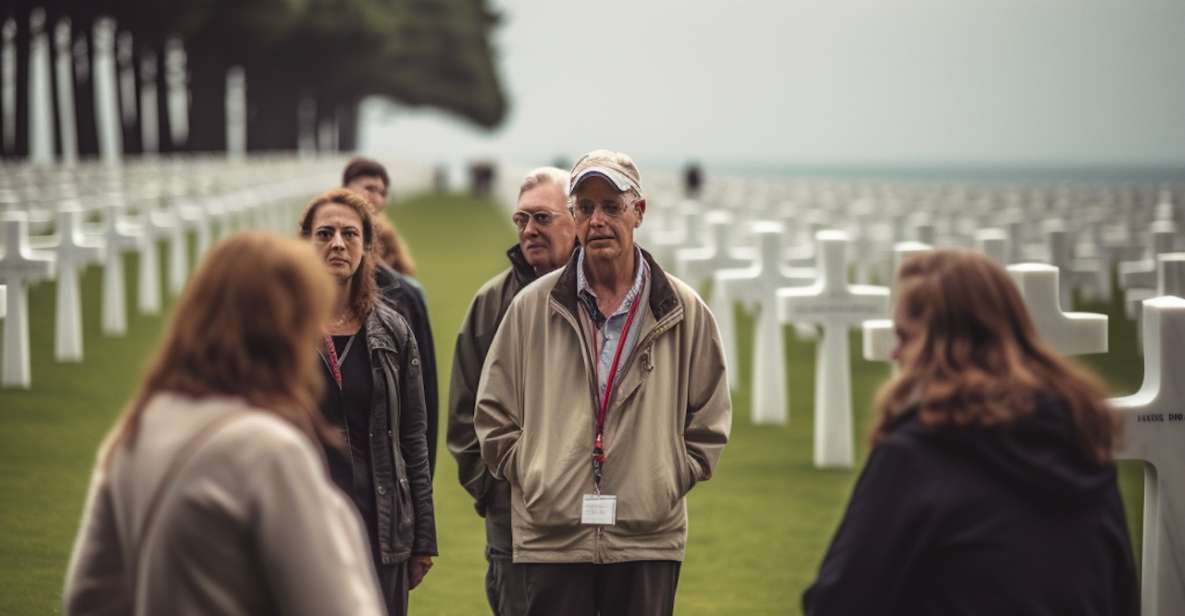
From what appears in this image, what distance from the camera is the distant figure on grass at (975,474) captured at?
346 centimetres

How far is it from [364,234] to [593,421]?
125cm

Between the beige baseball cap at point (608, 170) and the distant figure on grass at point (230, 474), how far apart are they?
1.85 meters

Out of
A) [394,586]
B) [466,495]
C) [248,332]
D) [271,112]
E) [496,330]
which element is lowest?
[466,495]

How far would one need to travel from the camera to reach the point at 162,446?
3098 millimetres

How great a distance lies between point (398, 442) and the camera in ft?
17.8

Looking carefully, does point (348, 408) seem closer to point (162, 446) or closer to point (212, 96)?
point (162, 446)

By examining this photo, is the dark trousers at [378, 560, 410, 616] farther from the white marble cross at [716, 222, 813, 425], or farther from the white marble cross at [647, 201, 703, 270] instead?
the white marble cross at [647, 201, 703, 270]

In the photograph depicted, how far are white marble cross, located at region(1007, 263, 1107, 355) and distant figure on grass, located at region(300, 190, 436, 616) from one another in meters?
2.19

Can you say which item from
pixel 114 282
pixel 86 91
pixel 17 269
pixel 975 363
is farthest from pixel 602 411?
pixel 86 91

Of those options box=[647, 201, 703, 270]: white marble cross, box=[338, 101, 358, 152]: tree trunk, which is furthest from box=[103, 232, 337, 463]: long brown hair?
box=[338, 101, 358, 152]: tree trunk

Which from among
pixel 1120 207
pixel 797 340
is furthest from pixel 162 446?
pixel 1120 207

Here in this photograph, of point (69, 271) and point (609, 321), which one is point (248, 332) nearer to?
point (609, 321)

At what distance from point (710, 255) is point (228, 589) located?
1286 centimetres

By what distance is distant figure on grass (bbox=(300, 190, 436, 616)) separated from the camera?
5.25 meters
